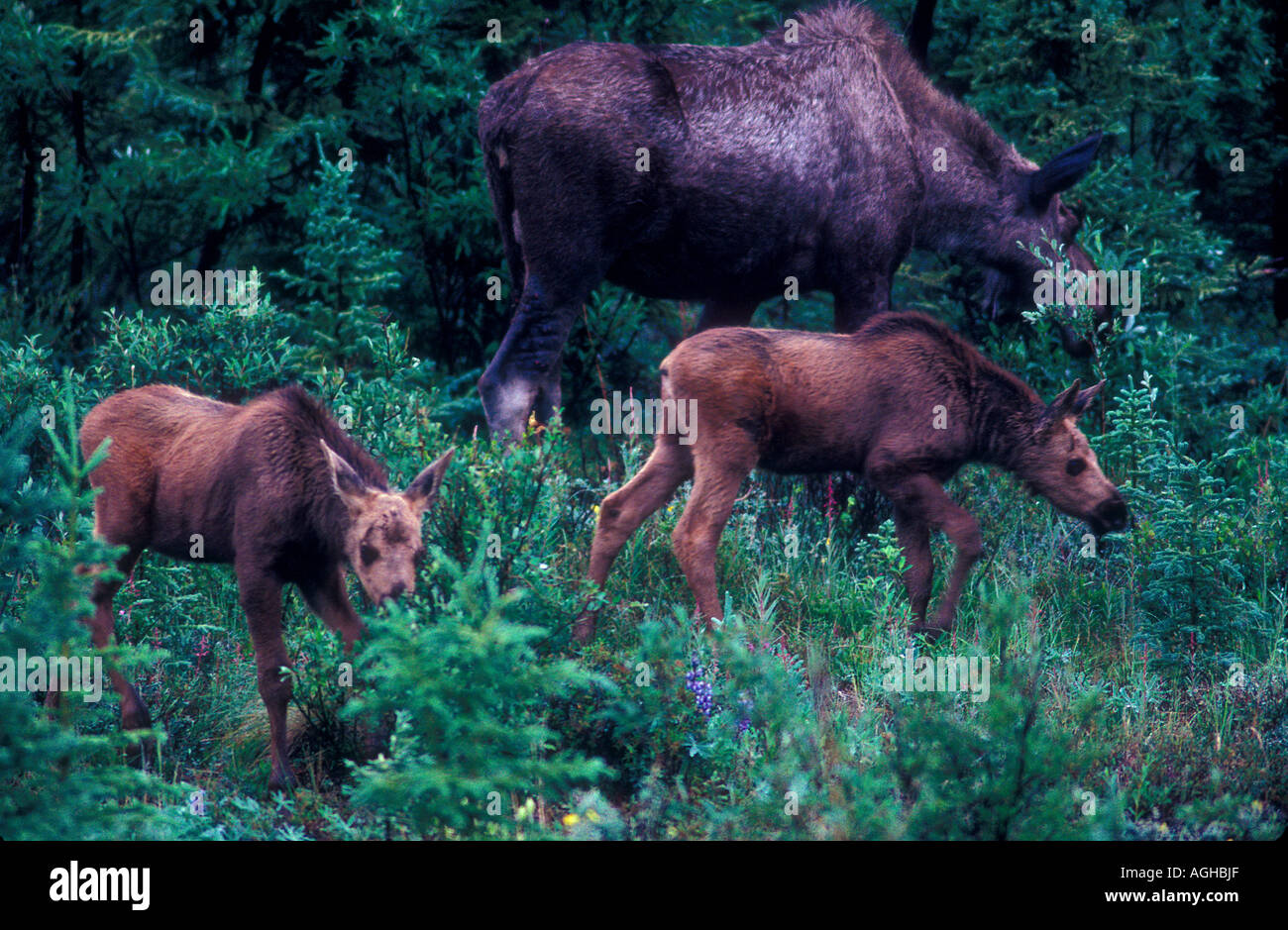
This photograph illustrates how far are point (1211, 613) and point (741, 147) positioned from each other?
391 centimetres

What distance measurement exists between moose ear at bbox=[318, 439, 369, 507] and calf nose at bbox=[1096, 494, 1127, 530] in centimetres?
400

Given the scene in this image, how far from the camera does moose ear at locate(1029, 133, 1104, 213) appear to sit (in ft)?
26.5

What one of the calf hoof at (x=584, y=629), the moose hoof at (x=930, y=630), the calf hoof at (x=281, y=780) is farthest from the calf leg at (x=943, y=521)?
the calf hoof at (x=281, y=780)

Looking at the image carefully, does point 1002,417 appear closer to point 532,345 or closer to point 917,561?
point 917,561

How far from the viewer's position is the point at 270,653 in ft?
18.5

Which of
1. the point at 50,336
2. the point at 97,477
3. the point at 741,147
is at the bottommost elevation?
the point at 97,477

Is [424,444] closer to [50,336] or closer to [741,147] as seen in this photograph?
[741,147]

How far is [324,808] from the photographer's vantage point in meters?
5.19

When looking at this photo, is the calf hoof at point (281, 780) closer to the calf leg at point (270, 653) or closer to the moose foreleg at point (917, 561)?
the calf leg at point (270, 653)

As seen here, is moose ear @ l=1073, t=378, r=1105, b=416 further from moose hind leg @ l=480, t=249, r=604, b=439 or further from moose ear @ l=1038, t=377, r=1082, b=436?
moose hind leg @ l=480, t=249, r=604, b=439

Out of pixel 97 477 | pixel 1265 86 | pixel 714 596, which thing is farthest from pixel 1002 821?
pixel 1265 86

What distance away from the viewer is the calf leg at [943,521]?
673 cm

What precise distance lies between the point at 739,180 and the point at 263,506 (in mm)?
3797

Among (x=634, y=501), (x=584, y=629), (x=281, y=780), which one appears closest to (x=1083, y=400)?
(x=634, y=501)
